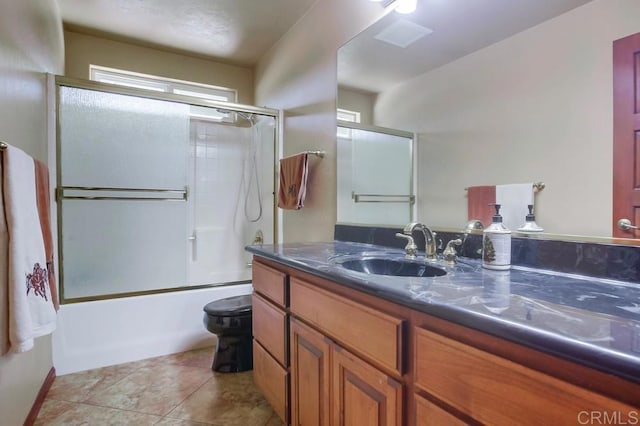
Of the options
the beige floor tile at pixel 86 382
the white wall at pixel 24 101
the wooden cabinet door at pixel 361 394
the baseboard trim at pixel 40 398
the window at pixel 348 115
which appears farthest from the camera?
the window at pixel 348 115

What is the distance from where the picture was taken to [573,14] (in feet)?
3.43

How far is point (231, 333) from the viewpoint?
206 cm

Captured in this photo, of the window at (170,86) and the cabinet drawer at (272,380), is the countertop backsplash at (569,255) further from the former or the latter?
the window at (170,86)

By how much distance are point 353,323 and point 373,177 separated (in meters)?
1.11

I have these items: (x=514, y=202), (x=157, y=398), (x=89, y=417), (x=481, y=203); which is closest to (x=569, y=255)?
(x=514, y=202)

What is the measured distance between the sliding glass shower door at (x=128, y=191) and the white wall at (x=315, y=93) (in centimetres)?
34

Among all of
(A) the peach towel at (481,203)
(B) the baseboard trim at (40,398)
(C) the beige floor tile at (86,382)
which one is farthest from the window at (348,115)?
(B) the baseboard trim at (40,398)

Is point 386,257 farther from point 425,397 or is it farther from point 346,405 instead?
point 425,397

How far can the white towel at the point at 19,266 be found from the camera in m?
1.13

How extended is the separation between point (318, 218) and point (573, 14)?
1.67 metres

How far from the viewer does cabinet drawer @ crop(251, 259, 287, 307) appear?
1.43 metres

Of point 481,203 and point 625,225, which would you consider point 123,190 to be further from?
point 625,225

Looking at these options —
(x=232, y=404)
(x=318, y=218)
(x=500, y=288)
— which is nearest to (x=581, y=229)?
(x=500, y=288)

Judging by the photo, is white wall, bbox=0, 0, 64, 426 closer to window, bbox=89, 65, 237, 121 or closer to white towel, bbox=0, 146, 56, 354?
white towel, bbox=0, 146, 56, 354
